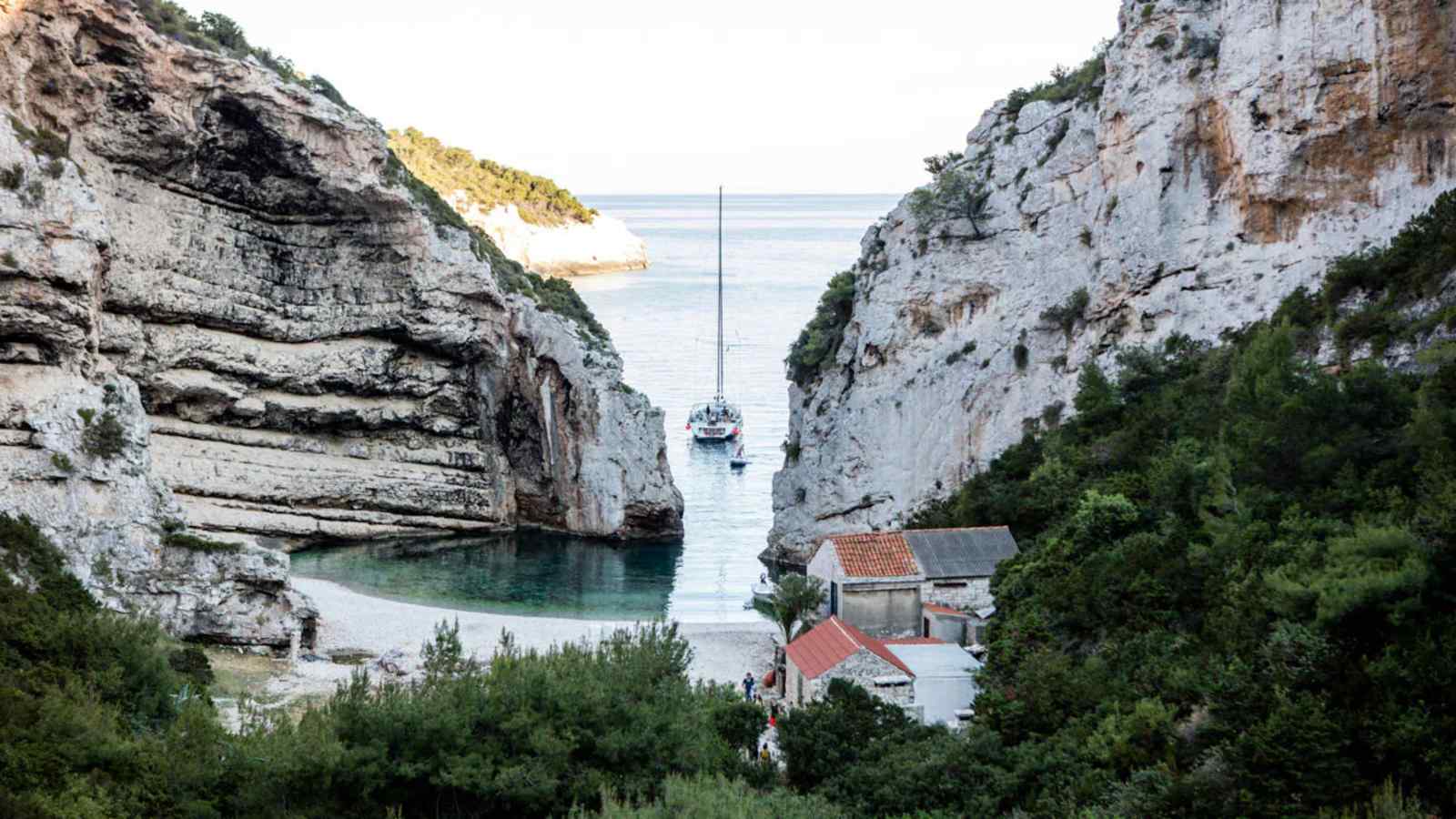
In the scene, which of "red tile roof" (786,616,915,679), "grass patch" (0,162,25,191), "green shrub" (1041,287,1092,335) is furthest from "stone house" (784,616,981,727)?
"grass patch" (0,162,25,191)

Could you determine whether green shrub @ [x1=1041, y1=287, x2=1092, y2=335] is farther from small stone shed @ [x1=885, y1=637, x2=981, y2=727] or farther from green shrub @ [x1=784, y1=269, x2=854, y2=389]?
small stone shed @ [x1=885, y1=637, x2=981, y2=727]

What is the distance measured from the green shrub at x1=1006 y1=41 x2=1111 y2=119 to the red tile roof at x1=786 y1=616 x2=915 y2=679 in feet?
65.6

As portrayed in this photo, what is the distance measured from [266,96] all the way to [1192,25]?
27823 mm

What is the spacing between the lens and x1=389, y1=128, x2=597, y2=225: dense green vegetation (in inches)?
3155

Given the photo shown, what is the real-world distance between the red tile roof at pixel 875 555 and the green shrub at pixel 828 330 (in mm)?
16432

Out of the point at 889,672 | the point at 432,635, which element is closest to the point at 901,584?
the point at 889,672

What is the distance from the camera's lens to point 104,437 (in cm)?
3209

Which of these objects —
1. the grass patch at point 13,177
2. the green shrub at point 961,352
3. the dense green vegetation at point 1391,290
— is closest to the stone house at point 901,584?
the dense green vegetation at point 1391,290

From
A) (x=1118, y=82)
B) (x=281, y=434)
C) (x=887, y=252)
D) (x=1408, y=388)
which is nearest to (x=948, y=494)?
(x=887, y=252)

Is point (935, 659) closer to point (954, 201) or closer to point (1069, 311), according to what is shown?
point (1069, 311)

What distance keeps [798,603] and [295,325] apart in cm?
2461

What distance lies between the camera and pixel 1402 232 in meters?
27.9

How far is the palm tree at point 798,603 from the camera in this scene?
3052 cm

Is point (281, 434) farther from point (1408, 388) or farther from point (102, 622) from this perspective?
point (1408, 388)
